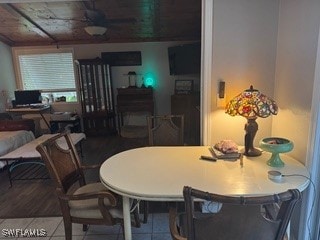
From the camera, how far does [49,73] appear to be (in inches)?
237

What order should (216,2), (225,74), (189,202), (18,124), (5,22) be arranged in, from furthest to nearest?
(5,22)
(18,124)
(225,74)
(216,2)
(189,202)

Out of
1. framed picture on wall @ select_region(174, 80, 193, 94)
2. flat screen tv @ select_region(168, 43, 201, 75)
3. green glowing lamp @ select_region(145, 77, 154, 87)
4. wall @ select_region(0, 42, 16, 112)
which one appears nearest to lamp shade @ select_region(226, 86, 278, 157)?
flat screen tv @ select_region(168, 43, 201, 75)

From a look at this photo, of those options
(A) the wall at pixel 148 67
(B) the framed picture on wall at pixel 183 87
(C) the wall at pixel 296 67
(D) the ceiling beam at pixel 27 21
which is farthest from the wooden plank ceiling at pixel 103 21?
(C) the wall at pixel 296 67

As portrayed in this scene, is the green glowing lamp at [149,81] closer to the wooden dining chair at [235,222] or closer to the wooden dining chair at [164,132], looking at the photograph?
the wooden dining chair at [164,132]

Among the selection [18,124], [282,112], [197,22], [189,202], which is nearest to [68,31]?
[18,124]

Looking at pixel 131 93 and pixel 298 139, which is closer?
pixel 298 139

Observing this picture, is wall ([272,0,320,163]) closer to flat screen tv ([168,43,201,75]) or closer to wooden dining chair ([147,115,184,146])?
wooden dining chair ([147,115,184,146])

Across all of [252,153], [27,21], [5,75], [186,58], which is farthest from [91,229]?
[5,75]

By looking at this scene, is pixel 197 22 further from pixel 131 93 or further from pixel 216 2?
pixel 216 2

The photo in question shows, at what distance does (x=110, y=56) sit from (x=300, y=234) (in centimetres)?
515

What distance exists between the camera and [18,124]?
14.3 ft

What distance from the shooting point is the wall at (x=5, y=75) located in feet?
18.2

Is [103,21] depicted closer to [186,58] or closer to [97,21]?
[97,21]

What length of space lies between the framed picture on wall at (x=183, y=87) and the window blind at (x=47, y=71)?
2600mm
